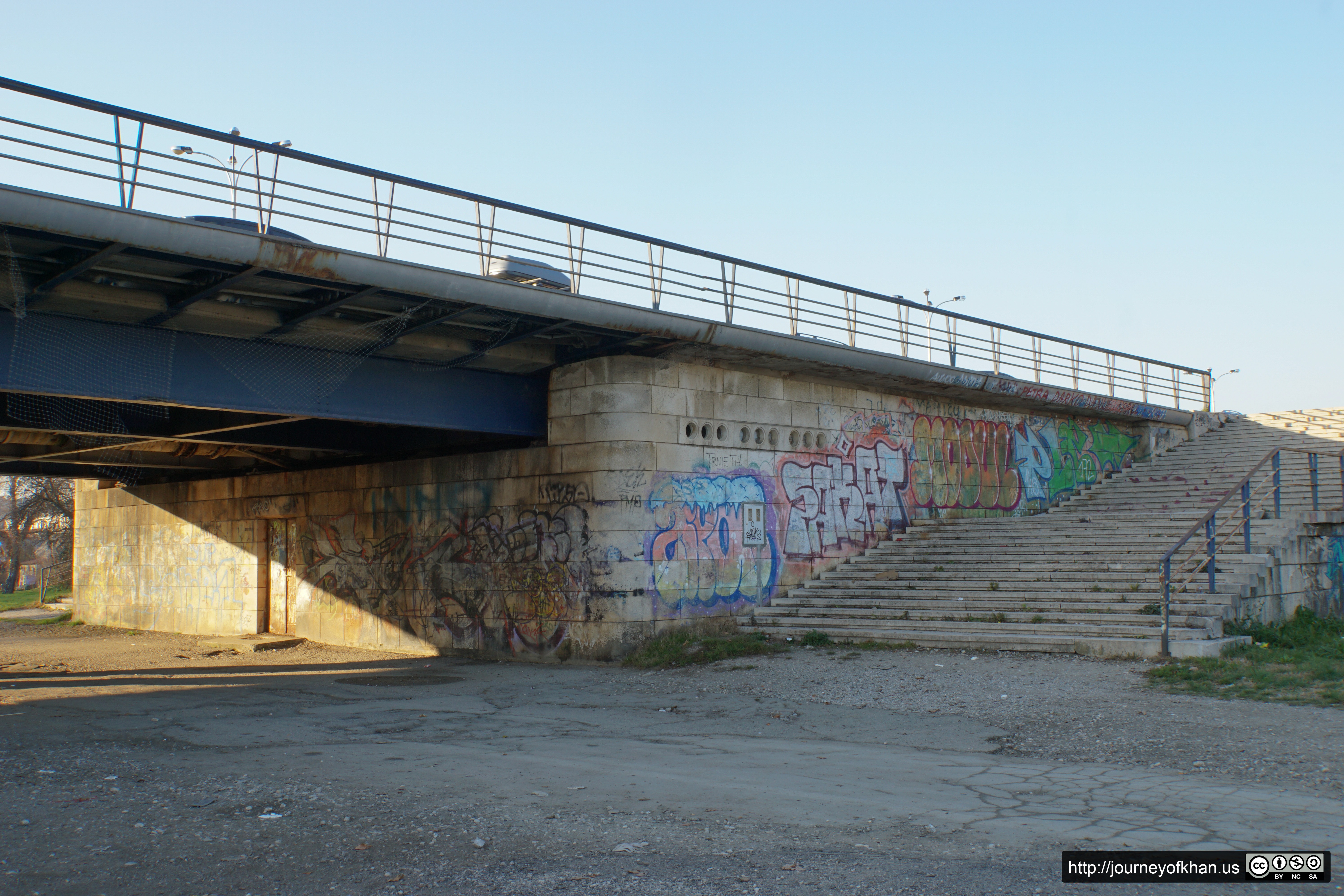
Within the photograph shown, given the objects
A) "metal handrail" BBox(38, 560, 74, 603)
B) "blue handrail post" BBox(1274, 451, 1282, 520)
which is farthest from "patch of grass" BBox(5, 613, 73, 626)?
"blue handrail post" BBox(1274, 451, 1282, 520)

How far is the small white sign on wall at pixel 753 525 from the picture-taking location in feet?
55.3

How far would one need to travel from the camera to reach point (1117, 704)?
1007 cm

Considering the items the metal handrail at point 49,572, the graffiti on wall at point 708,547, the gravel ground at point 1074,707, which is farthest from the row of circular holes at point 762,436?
the metal handrail at point 49,572

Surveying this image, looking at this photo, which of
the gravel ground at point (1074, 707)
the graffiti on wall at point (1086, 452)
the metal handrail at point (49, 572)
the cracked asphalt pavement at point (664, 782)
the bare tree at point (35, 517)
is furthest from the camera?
the bare tree at point (35, 517)

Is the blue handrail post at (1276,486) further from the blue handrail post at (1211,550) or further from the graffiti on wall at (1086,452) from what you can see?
the graffiti on wall at (1086,452)

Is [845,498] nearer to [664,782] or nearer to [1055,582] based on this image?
[1055,582]

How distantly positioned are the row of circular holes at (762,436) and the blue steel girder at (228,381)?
8.52 feet

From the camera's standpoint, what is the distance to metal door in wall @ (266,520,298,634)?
68.2ft

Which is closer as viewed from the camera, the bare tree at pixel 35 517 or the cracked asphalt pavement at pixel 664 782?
the cracked asphalt pavement at pixel 664 782

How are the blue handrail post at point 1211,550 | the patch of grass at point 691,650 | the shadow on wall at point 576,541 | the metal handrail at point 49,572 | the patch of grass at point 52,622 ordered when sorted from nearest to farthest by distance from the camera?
the blue handrail post at point 1211,550 → the patch of grass at point 691,650 → the shadow on wall at point 576,541 → the patch of grass at point 52,622 → the metal handrail at point 49,572

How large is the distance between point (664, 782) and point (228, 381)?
8.15 m

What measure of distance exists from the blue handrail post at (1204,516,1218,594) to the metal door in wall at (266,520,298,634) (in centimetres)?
1650

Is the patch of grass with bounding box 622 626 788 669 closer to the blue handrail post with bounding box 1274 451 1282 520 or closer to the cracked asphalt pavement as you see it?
the cracked asphalt pavement

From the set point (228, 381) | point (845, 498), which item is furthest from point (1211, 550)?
point (228, 381)
